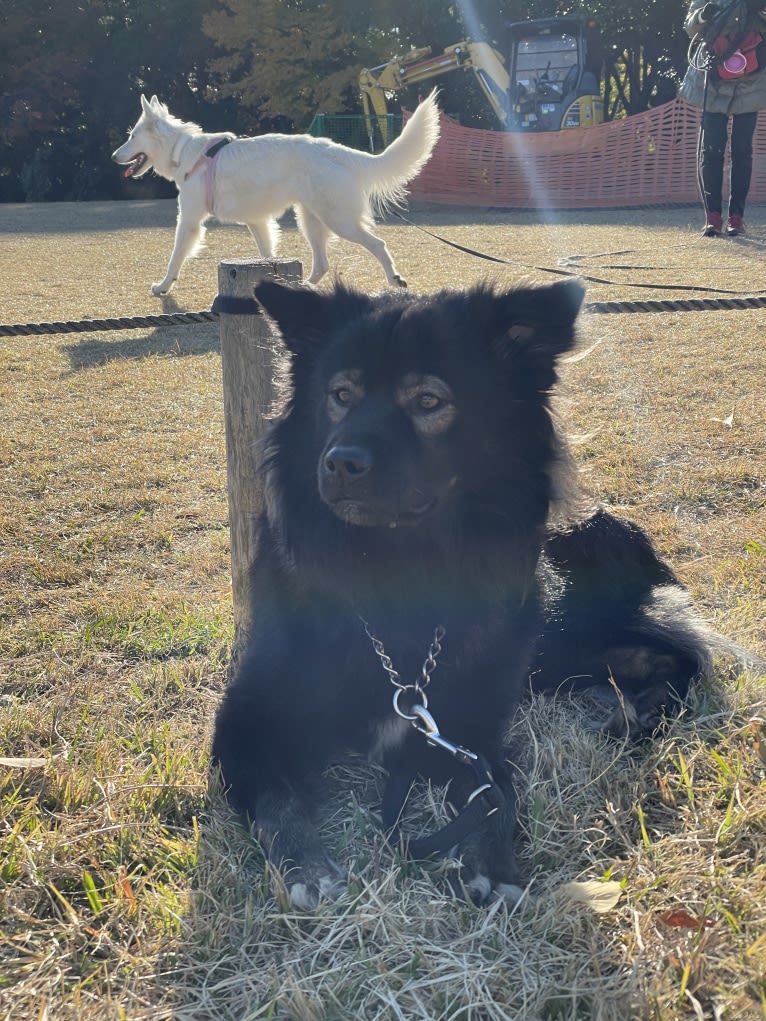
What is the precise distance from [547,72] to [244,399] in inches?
950

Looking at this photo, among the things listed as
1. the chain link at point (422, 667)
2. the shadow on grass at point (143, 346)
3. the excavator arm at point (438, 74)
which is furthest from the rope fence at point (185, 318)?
the excavator arm at point (438, 74)

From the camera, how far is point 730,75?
9570mm

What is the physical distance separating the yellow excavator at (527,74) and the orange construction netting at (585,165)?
2815 mm

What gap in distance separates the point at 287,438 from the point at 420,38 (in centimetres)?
3002

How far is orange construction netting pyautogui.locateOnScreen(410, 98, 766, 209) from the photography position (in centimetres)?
1939

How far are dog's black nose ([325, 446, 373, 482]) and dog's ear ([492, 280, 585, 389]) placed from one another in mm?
518

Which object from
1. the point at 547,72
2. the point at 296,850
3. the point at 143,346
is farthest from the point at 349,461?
the point at 547,72

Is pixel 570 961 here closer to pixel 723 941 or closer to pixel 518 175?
pixel 723 941

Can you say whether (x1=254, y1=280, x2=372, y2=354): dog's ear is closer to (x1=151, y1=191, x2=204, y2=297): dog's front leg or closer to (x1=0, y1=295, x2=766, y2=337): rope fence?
(x1=0, y1=295, x2=766, y2=337): rope fence

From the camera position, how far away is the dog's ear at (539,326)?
226 centimetres

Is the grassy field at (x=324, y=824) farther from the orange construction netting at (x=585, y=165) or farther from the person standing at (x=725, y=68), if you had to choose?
the orange construction netting at (x=585, y=165)

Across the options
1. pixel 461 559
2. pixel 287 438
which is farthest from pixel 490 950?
pixel 287 438

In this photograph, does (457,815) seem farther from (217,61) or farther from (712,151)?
(217,61)

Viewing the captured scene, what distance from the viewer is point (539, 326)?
7.64ft
